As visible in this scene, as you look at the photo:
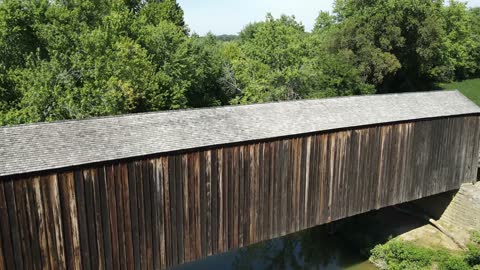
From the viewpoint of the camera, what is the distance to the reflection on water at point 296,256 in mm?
17391

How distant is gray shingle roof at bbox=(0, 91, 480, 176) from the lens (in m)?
9.53

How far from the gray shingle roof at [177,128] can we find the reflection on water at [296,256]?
6853mm

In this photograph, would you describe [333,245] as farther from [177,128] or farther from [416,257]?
[177,128]

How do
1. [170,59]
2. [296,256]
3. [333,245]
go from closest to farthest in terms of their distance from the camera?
[296,256] < [333,245] < [170,59]

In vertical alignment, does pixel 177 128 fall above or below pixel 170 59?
below

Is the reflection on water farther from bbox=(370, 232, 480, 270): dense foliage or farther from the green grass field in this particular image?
the green grass field

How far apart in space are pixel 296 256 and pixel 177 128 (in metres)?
10.3

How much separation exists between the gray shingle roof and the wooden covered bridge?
36 mm

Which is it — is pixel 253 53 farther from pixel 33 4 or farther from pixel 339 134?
pixel 339 134

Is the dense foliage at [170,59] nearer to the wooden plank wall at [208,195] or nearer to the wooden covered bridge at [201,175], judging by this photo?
the wooden covered bridge at [201,175]

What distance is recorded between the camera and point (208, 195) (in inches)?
462

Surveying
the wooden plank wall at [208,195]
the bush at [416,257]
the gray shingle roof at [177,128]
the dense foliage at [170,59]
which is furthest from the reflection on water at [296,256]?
the dense foliage at [170,59]

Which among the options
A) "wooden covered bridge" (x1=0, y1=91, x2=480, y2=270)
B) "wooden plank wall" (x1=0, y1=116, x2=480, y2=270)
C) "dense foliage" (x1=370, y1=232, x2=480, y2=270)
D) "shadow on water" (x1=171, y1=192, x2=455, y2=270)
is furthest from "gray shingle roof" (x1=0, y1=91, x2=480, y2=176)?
"shadow on water" (x1=171, y1=192, x2=455, y2=270)

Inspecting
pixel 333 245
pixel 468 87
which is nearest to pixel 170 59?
pixel 333 245
